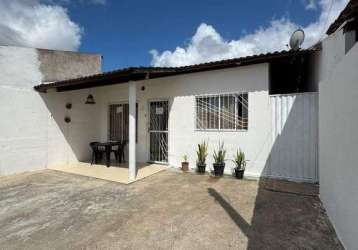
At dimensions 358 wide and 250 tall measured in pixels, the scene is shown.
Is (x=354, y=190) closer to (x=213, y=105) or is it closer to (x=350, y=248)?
(x=350, y=248)

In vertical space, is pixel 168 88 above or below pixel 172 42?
below

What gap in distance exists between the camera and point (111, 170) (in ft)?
23.3

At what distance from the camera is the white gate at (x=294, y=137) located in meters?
5.40

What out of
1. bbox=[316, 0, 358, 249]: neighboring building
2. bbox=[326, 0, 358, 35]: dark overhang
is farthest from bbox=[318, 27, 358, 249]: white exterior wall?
bbox=[326, 0, 358, 35]: dark overhang

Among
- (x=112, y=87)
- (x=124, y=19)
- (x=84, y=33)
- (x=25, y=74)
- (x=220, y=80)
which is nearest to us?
(x=220, y=80)

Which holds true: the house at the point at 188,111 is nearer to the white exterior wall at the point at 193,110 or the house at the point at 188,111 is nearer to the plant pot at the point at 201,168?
the white exterior wall at the point at 193,110

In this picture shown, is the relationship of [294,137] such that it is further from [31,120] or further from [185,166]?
[31,120]

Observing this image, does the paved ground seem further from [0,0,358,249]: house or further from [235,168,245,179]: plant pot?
[0,0,358,249]: house

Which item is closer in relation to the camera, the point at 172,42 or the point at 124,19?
the point at 124,19

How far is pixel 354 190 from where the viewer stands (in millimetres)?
2219

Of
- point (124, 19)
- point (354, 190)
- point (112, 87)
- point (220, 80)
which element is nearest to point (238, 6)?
point (220, 80)

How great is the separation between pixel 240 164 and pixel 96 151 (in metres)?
5.30

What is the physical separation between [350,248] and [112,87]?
8.60 meters

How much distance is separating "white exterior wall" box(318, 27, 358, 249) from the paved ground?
414 millimetres
